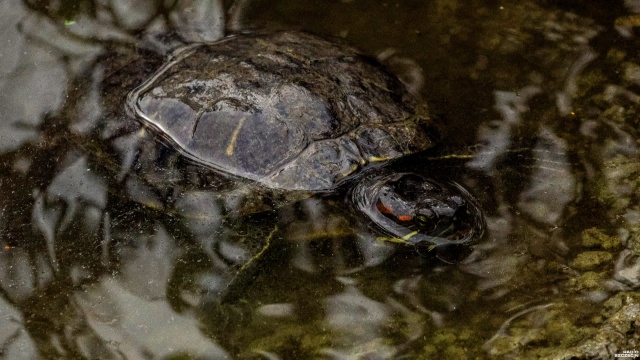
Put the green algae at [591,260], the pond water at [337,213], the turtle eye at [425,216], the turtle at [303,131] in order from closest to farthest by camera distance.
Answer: the pond water at [337,213], the green algae at [591,260], the turtle eye at [425,216], the turtle at [303,131]

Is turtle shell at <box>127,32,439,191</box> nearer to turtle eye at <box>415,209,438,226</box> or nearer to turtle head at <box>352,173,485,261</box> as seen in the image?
turtle head at <box>352,173,485,261</box>

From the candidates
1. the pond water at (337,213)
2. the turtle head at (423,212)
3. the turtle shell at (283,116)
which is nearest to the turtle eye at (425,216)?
the turtle head at (423,212)

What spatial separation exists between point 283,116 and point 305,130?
16cm

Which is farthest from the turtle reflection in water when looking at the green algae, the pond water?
the green algae

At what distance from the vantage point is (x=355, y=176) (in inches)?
156

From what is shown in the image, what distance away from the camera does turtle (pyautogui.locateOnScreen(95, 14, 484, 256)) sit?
12.2 ft

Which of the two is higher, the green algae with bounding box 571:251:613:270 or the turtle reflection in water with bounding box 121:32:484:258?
the turtle reflection in water with bounding box 121:32:484:258

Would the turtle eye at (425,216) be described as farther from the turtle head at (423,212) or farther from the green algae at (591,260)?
the green algae at (591,260)

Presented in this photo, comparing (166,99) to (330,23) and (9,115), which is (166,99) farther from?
(330,23)

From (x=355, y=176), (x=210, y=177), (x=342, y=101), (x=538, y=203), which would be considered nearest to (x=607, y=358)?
(x=538, y=203)

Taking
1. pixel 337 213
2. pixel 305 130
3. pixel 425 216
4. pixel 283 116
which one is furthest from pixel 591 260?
pixel 283 116

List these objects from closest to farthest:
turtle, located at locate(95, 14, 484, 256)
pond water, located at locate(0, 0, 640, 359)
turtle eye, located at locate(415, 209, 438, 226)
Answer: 1. pond water, located at locate(0, 0, 640, 359)
2. turtle eye, located at locate(415, 209, 438, 226)
3. turtle, located at locate(95, 14, 484, 256)

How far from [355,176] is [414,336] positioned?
3.75 feet

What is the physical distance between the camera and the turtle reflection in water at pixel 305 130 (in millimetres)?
3727
